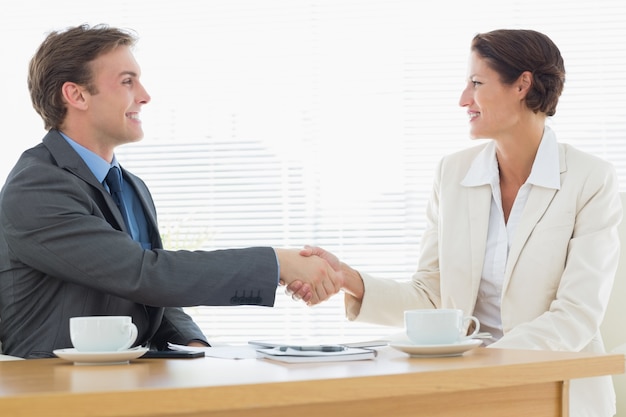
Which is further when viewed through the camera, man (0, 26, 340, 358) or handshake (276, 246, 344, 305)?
handshake (276, 246, 344, 305)

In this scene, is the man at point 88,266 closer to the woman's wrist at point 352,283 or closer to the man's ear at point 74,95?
the man's ear at point 74,95

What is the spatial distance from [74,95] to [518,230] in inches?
50.8

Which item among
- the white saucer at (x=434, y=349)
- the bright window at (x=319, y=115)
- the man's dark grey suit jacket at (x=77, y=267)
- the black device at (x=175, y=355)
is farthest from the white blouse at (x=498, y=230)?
the bright window at (x=319, y=115)

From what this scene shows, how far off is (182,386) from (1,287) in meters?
1.04

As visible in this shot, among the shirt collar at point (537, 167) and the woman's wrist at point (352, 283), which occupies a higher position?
the shirt collar at point (537, 167)

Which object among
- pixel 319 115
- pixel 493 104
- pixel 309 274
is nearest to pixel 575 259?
pixel 493 104

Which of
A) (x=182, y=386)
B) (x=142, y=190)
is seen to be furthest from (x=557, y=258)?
(x=182, y=386)

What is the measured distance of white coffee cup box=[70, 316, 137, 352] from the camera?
1317mm

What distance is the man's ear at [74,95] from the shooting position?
7.25 ft

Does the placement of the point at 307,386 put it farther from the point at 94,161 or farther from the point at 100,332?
the point at 94,161

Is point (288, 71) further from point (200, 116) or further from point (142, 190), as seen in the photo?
point (142, 190)

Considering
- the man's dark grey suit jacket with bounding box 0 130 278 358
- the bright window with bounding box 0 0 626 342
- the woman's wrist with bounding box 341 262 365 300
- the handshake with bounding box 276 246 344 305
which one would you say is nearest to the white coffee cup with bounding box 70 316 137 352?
the man's dark grey suit jacket with bounding box 0 130 278 358

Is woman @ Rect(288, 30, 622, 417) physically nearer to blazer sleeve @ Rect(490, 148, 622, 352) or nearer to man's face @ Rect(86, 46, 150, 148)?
blazer sleeve @ Rect(490, 148, 622, 352)

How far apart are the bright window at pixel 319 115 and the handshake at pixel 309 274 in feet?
5.52
